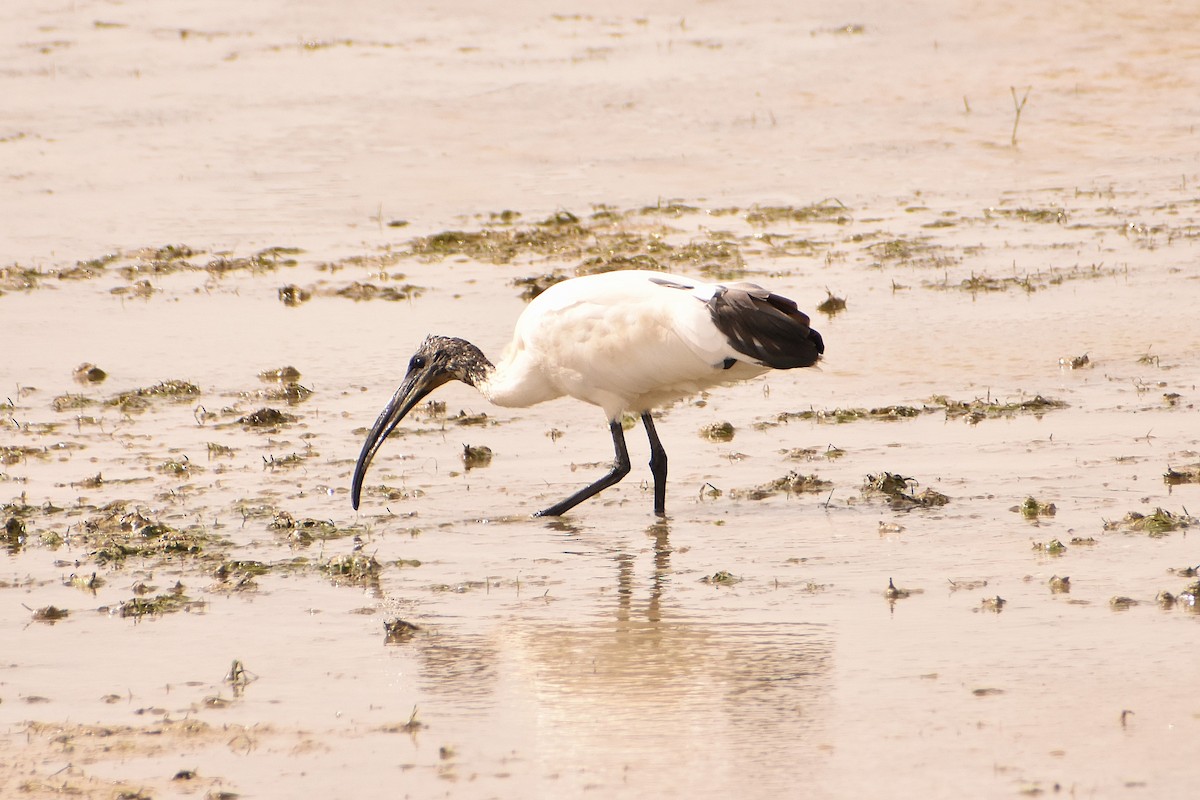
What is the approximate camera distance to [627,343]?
6648 millimetres

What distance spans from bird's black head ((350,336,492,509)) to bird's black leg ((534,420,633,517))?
649mm

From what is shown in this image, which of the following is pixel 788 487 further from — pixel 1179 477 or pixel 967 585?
pixel 967 585

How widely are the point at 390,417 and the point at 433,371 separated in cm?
31

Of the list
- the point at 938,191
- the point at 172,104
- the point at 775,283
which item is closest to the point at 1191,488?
the point at 775,283

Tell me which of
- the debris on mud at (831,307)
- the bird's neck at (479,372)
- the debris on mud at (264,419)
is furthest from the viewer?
the debris on mud at (831,307)

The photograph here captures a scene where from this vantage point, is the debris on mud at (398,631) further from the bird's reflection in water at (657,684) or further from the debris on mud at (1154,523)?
the debris on mud at (1154,523)

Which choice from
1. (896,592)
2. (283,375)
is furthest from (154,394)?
(896,592)

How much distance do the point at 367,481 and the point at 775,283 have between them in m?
3.89

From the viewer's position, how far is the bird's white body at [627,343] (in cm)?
656

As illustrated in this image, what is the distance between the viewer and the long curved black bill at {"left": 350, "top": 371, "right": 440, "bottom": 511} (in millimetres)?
6723

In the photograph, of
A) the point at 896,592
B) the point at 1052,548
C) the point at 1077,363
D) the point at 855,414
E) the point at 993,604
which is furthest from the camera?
the point at 1077,363

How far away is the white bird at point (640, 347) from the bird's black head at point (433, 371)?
93 mm

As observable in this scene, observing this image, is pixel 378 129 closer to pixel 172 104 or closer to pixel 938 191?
pixel 172 104

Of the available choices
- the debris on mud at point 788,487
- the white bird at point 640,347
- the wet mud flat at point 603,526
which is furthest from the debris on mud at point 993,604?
the debris on mud at point 788,487
